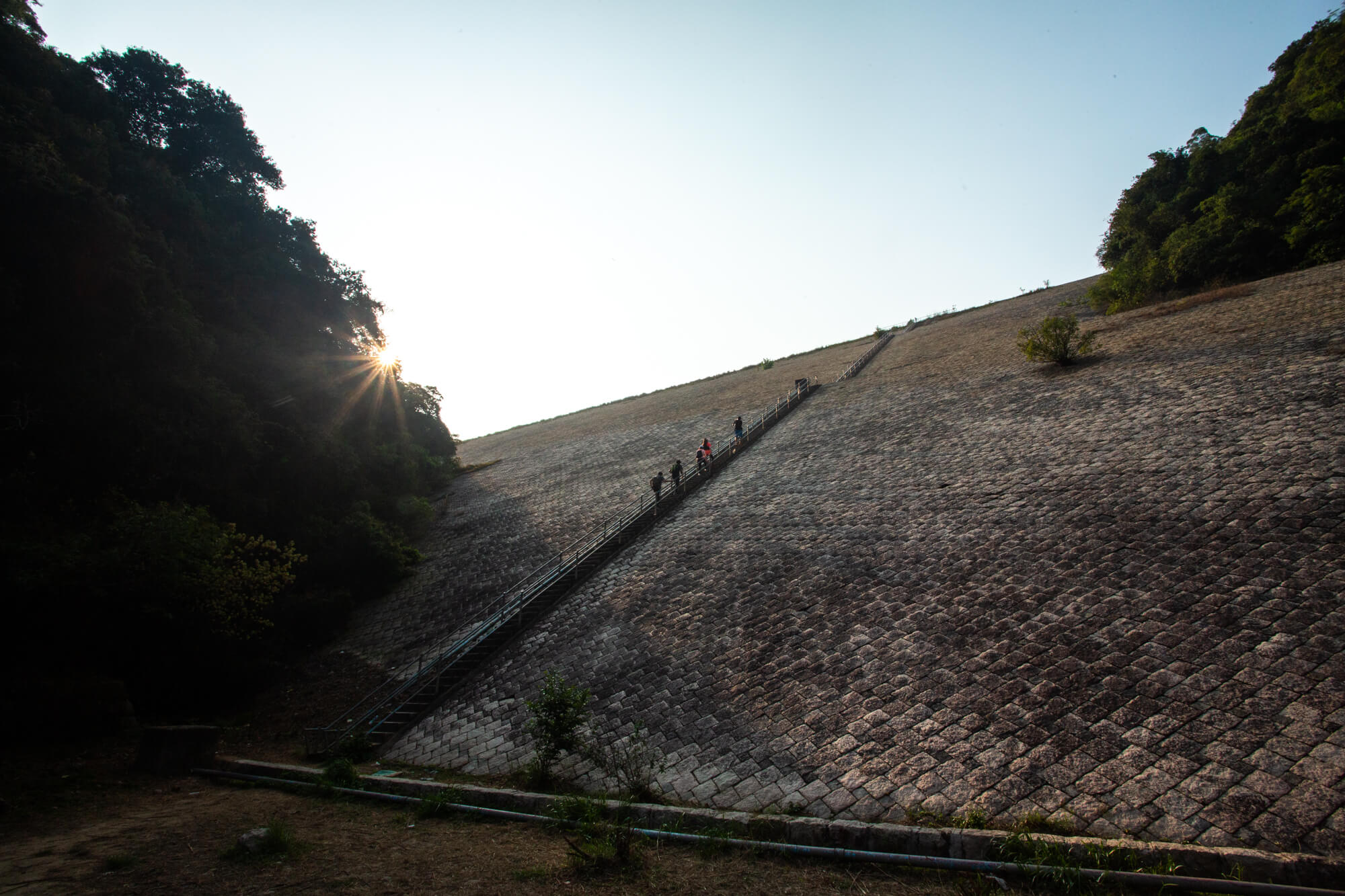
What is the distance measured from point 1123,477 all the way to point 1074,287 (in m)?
32.5

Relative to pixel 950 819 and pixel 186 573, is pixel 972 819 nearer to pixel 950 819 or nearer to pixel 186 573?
pixel 950 819

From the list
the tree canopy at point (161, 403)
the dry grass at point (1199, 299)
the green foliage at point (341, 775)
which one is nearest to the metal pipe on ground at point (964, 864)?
the green foliage at point (341, 775)

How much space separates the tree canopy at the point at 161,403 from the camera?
980 cm

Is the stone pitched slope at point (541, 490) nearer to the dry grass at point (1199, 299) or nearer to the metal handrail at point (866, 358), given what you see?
the metal handrail at point (866, 358)

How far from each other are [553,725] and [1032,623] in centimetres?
642

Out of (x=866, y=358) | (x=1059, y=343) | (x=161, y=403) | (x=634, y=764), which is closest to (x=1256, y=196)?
(x=1059, y=343)

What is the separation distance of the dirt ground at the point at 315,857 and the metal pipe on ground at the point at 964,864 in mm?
89

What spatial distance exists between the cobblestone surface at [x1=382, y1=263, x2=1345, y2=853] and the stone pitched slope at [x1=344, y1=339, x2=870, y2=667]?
3.88m

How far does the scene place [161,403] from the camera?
1183 centimetres

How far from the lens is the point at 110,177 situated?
13445 millimetres

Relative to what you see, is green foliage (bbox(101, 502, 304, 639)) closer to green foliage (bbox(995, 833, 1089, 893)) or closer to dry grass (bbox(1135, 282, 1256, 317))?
green foliage (bbox(995, 833, 1089, 893))

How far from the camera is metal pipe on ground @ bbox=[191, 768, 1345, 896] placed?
3617 mm

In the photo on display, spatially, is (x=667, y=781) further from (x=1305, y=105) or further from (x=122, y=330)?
(x=1305, y=105)

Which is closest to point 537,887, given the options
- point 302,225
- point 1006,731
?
point 1006,731
